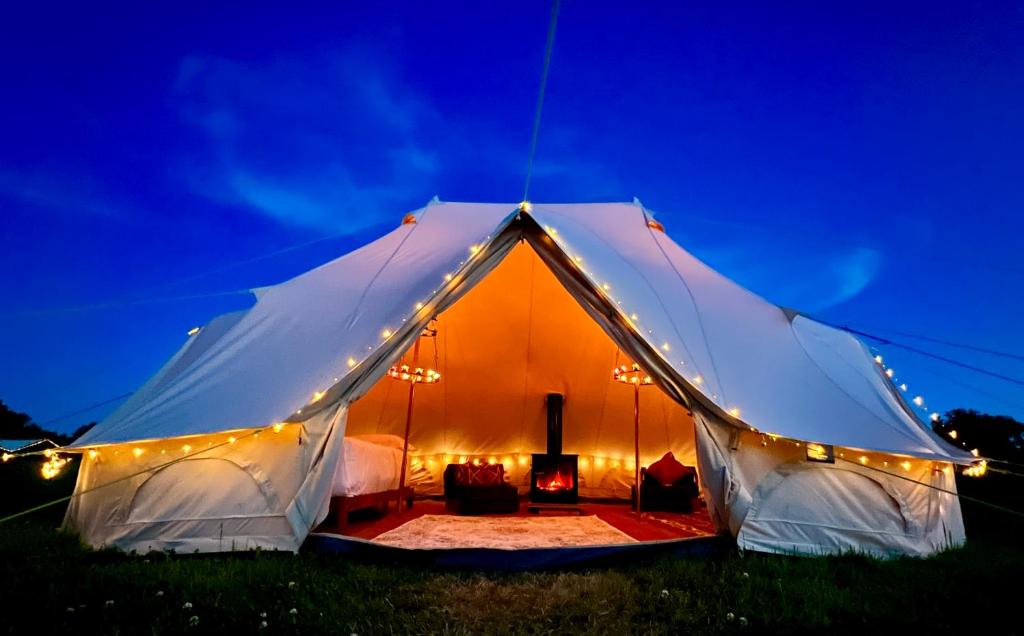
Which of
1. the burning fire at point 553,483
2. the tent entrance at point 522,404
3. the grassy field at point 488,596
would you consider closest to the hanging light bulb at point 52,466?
the grassy field at point 488,596

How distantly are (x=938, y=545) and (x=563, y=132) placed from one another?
4681mm

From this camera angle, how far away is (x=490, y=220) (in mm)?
5473

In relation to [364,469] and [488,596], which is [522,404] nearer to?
[364,469]

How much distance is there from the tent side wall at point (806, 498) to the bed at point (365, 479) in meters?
2.79

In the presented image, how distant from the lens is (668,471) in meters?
6.93

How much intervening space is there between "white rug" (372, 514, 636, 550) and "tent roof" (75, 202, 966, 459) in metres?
1.34

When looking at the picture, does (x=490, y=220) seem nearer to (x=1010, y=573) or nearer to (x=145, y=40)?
(x=1010, y=573)

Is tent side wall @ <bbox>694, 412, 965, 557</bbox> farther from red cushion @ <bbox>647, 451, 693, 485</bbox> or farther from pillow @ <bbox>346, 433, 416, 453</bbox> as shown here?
pillow @ <bbox>346, 433, 416, 453</bbox>

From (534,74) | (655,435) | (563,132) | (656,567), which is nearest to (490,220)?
(563,132)

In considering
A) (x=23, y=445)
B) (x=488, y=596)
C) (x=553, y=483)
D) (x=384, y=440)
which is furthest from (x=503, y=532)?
(x=23, y=445)

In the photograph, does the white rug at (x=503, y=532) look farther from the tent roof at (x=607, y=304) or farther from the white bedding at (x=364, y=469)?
the tent roof at (x=607, y=304)

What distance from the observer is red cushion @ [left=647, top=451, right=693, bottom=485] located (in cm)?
687

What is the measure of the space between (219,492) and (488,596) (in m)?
2.03

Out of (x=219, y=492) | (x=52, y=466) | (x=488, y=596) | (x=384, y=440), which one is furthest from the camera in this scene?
(x=384, y=440)
